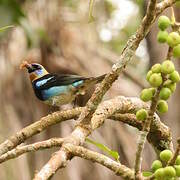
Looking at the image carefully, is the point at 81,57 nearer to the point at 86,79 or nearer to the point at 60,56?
the point at 60,56

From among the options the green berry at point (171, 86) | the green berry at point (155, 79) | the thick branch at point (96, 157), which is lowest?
the thick branch at point (96, 157)

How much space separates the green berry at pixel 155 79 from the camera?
1103 mm

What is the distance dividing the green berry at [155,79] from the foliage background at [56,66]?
3.17m

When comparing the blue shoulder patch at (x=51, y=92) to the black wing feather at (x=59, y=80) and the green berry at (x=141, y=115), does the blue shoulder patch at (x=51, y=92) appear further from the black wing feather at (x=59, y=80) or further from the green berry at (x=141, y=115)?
the green berry at (x=141, y=115)

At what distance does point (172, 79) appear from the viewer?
1.15 meters

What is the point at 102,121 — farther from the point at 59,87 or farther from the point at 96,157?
the point at 59,87

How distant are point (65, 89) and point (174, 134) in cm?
199

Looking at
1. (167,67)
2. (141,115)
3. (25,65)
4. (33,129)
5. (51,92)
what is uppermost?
(167,67)

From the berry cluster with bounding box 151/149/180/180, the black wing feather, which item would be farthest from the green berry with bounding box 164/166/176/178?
the black wing feather

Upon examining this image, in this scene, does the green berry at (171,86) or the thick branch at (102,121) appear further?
the thick branch at (102,121)

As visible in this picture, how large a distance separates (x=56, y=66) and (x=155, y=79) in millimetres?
4277

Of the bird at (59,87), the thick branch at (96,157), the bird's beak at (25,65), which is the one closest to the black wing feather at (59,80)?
the bird at (59,87)

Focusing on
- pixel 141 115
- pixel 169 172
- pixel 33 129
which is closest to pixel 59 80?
pixel 33 129

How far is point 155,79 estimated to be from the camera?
1102mm
